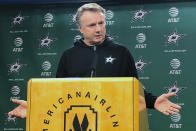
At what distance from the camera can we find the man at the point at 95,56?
1.77 meters

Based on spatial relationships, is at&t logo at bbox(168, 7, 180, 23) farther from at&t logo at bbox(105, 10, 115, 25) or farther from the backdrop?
at&t logo at bbox(105, 10, 115, 25)

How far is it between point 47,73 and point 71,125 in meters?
3.78

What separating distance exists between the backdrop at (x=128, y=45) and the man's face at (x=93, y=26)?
2.88m

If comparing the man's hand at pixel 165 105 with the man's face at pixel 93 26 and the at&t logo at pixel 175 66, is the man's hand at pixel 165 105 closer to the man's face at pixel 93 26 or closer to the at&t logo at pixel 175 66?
the man's face at pixel 93 26

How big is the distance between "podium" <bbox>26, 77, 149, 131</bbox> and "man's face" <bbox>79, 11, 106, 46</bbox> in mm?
591

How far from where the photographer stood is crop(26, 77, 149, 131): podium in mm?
1180

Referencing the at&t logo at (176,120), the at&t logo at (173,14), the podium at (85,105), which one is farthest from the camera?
the at&t logo at (173,14)

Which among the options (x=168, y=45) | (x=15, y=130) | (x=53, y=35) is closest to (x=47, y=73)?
(x=53, y=35)

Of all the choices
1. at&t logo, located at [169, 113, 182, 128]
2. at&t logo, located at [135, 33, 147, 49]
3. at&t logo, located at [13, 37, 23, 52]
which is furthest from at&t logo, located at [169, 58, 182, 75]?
at&t logo, located at [13, 37, 23, 52]

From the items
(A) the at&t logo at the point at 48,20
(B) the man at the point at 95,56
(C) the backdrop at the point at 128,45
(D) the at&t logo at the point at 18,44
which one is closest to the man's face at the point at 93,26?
(B) the man at the point at 95,56

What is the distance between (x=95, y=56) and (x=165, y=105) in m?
0.45

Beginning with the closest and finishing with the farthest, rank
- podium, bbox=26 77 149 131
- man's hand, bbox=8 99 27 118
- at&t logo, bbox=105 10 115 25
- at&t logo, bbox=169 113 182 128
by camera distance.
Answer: podium, bbox=26 77 149 131, man's hand, bbox=8 99 27 118, at&t logo, bbox=169 113 182 128, at&t logo, bbox=105 10 115 25

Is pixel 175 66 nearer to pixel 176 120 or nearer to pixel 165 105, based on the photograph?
pixel 176 120

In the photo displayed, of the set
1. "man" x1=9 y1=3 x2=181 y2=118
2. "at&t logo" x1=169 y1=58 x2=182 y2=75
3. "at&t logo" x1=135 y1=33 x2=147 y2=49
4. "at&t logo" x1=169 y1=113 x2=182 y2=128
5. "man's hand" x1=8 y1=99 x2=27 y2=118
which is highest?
"at&t logo" x1=135 y1=33 x2=147 y2=49
